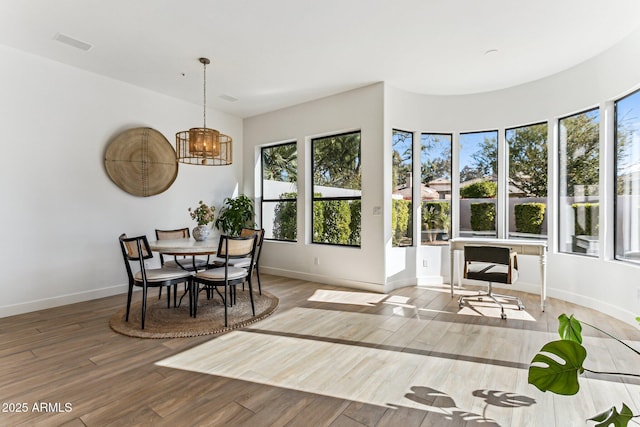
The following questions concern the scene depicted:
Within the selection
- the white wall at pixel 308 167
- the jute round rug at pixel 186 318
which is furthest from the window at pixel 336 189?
the jute round rug at pixel 186 318

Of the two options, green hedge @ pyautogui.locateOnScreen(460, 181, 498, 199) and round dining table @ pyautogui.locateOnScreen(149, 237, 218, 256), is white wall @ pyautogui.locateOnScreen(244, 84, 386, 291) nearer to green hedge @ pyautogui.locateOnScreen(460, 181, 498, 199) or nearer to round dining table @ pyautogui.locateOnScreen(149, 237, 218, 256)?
green hedge @ pyautogui.locateOnScreen(460, 181, 498, 199)

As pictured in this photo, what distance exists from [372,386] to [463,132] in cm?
433

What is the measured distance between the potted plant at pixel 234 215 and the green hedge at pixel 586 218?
193 inches

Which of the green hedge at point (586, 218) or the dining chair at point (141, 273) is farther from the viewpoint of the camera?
the green hedge at point (586, 218)

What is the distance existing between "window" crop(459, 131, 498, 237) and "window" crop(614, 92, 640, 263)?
4.87 ft

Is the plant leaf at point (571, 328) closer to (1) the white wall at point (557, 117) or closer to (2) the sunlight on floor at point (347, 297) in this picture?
(2) the sunlight on floor at point (347, 297)

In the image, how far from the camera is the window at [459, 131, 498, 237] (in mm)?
4934

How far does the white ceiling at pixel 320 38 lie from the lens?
9.23 feet

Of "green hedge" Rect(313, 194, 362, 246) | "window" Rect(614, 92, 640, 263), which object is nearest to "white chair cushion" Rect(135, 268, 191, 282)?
"green hedge" Rect(313, 194, 362, 246)

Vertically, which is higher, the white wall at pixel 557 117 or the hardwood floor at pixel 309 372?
the white wall at pixel 557 117

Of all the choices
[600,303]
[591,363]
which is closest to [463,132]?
[600,303]

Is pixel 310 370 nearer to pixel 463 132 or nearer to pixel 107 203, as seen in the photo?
pixel 107 203

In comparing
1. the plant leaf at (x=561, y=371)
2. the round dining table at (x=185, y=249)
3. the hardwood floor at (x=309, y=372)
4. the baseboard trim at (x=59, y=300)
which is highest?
the round dining table at (x=185, y=249)

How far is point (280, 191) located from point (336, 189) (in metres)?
1.26
